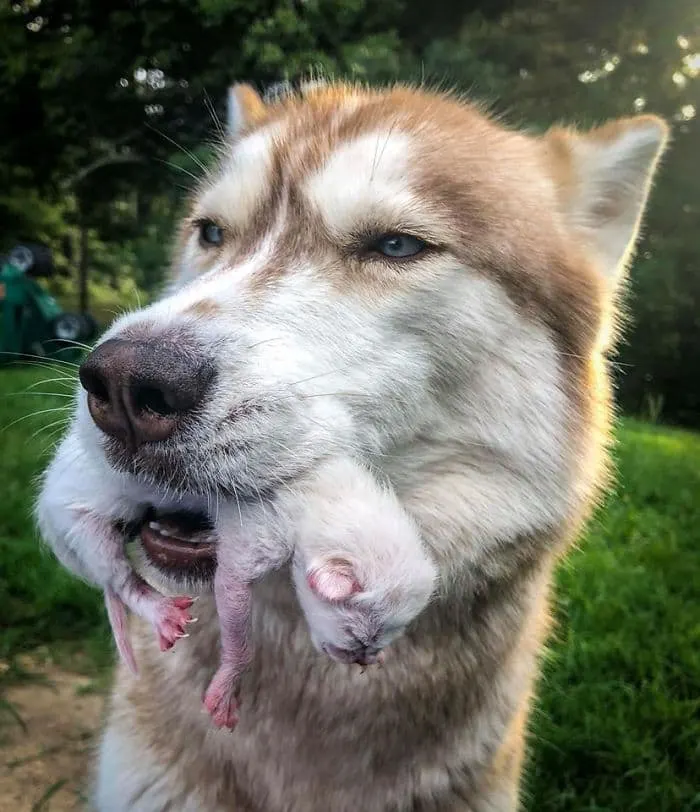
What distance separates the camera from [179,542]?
1450 millimetres

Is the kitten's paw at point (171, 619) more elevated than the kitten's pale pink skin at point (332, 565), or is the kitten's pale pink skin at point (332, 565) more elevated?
the kitten's pale pink skin at point (332, 565)

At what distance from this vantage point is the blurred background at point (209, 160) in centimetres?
279

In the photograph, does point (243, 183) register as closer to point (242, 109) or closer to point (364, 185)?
→ point (364, 185)

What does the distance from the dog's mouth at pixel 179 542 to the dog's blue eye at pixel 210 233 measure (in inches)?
30.6

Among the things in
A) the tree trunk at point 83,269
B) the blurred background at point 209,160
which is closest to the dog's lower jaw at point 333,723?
the blurred background at point 209,160

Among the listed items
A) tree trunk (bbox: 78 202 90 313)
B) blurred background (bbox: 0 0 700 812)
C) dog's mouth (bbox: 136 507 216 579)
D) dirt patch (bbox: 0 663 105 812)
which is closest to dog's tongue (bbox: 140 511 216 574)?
dog's mouth (bbox: 136 507 216 579)

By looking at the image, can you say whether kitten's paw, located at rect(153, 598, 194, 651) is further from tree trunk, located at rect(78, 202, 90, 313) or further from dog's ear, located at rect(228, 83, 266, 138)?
tree trunk, located at rect(78, 202, 90, 313)

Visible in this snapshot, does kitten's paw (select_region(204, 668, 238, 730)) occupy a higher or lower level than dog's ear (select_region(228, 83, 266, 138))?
lower

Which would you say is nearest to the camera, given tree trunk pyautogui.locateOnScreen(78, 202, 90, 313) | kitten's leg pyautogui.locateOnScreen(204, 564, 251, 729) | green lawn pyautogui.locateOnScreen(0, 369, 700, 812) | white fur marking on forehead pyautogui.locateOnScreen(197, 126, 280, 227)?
kitten's leg pyautogui.locateOnScreen(204, 564, 251, 729)

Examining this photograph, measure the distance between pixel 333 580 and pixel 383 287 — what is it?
695 millimetres

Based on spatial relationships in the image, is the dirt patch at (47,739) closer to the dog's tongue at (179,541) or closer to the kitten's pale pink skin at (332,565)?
the dog's tongue at (179,541)

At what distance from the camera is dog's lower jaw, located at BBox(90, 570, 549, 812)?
1706 mm

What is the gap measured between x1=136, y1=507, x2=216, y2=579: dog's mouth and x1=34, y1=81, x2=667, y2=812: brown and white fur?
4 centimetres

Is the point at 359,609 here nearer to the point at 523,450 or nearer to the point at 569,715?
the point at 523,450
